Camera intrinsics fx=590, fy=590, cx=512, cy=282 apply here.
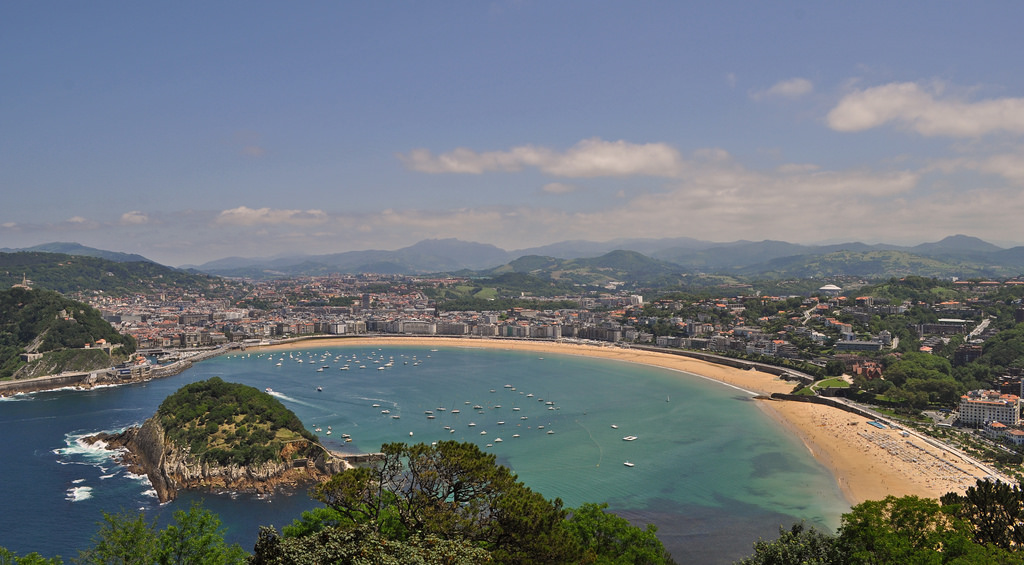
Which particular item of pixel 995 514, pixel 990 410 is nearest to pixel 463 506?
pixel 995 514

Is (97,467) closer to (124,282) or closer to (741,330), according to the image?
(741,330)

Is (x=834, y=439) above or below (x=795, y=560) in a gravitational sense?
below

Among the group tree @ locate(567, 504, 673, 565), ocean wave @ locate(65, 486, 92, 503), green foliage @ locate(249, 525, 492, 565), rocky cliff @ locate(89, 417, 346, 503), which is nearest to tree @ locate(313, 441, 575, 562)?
green foliage @ locate(249, 525, 492, 565)

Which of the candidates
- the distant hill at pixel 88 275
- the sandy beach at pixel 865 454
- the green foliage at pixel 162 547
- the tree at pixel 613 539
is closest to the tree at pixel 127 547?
the green foliage at pixel 162 547

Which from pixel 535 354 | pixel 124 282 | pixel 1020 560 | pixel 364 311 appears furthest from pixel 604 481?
pixel 124 282

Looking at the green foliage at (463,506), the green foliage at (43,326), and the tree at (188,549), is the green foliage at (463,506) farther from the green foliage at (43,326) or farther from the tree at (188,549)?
the green foliage at (43,326)
